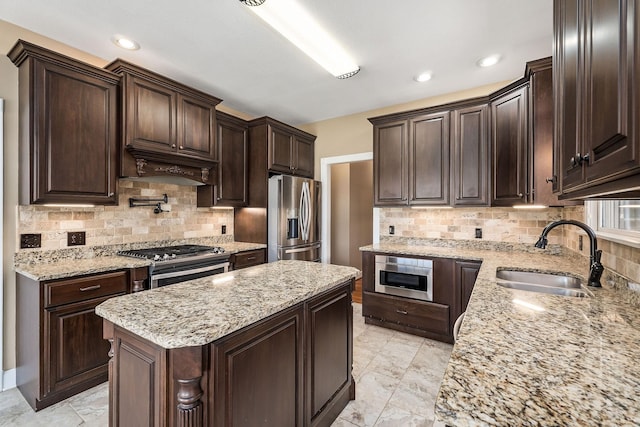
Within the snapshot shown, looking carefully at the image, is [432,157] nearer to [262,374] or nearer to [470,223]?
[470,223]

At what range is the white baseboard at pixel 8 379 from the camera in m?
2.15

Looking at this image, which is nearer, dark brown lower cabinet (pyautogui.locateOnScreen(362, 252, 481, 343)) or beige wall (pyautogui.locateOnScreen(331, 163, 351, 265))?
dark brown lower cabinet (pyautogui.locateOnScreen(362, 252, 481, 343))

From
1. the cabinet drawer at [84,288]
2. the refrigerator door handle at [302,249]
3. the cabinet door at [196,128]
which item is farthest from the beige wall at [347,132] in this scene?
the cabinet drawer at [84,288]

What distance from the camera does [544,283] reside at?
2.01 meters

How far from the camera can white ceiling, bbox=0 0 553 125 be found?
200 centimetres

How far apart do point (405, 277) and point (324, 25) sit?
8.30 feet

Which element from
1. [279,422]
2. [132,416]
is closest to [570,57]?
[279,422]

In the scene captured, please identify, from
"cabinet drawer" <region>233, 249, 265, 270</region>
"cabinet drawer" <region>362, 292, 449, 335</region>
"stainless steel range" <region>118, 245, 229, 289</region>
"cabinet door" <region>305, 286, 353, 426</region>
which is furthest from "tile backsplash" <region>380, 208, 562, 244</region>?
"stainless steel range" <region>118, 245, 229, 289</region>

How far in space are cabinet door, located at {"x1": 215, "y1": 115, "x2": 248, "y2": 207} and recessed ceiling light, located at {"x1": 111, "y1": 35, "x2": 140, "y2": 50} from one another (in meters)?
1.12

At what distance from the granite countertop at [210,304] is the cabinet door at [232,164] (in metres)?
1.94

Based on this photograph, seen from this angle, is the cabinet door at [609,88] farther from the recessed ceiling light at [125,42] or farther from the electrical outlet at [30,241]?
the electrical outlet at [30,241]

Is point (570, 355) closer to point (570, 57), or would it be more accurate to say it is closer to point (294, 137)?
point (570, 57)

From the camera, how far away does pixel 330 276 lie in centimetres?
175

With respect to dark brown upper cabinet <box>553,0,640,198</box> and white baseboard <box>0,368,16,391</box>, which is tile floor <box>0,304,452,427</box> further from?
dark brown upper cabinet <box>553,0,640,198</box>
